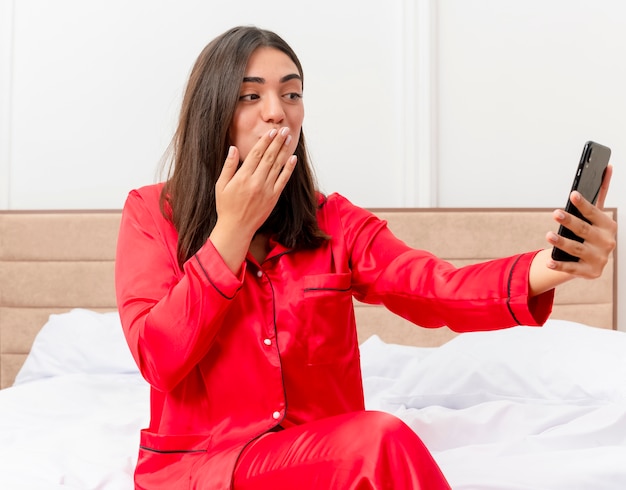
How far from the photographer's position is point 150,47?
3.05 metres

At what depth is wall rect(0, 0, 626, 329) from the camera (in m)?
2.93

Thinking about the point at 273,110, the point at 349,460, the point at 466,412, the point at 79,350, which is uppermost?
the point at 273,110

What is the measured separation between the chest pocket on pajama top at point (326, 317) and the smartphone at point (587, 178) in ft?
1.48

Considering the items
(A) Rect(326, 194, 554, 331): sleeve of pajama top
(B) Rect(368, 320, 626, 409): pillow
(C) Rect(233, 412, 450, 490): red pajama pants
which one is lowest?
(B) Rect(368, 320, 626, 409): pillow

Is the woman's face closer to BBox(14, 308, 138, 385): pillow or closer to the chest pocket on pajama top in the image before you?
the chest pocket on pajama top

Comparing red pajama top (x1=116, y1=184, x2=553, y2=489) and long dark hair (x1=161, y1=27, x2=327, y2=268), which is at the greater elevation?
long dark hair (x1=161, y1=27, x2=327, y2=268)

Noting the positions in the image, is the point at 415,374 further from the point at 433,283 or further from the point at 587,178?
the point at 587,178

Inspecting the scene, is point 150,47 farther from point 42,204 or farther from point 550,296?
point 550,296

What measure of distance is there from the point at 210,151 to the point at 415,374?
1068 mm

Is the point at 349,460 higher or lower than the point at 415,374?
higher

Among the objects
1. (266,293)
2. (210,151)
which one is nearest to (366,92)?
(210,151)

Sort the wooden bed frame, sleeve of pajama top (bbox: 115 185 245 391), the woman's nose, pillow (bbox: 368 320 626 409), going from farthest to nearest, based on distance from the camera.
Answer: the wooden bed frame, pillow (bbox: 368 320 626 409), the woman's nose, sleeve of pajama top (bbox: 115 185 245 391)

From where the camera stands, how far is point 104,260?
290 cm

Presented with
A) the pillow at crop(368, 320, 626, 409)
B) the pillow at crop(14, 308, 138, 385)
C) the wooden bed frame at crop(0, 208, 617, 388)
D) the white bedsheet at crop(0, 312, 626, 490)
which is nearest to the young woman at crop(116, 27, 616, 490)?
the white bedsheet at crop(0, 312, 626, 490)
